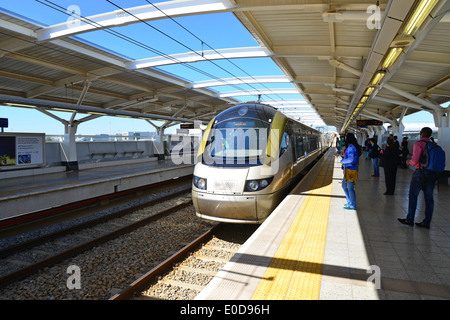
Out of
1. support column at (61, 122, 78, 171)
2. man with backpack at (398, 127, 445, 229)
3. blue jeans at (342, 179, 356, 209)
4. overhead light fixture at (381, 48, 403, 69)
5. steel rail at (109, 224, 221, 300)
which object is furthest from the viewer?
support column at (61, 122, 78, 171)

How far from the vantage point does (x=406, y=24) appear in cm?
424

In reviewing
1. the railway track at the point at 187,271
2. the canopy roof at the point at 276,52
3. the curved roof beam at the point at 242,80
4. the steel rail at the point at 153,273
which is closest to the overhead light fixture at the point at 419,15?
the canopy roof at the point at 276,52

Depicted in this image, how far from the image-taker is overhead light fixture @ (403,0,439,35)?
137 inches

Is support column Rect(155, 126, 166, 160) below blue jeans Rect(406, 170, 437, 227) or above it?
above

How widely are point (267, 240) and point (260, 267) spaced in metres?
0.96

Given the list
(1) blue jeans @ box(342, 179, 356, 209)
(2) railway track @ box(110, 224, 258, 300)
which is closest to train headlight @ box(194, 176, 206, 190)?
(2) railway track @ box(110, 224, 258, 300)

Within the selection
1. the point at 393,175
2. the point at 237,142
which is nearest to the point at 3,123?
the point at 237,142

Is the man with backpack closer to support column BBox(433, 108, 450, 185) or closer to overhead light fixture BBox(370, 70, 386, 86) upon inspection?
overhead light fixture BBox(370, 70, 386, 86)

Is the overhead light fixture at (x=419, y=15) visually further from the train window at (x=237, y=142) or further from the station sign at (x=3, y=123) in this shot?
the station sign at (x=3, y=123)

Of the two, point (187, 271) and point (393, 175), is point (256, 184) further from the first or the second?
point (393, 175)

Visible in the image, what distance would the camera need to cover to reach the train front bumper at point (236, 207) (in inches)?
231

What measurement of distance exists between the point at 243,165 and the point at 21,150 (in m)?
9.79

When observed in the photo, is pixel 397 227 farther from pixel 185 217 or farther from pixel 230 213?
pixel 185 217

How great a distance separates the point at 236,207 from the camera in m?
5.88
